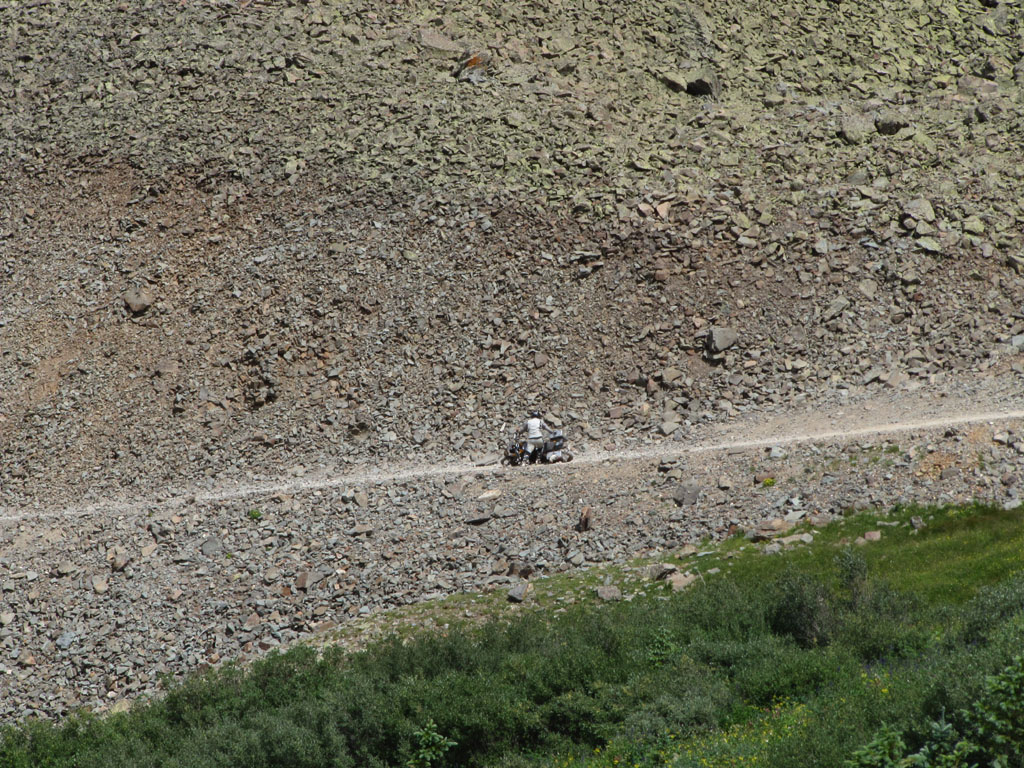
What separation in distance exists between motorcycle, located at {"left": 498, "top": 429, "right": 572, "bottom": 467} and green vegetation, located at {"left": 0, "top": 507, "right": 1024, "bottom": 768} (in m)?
7.19

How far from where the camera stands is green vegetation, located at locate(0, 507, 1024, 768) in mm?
17031

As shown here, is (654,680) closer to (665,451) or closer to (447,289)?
(665,451)

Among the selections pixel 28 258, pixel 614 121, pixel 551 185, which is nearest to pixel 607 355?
pixel 551 185

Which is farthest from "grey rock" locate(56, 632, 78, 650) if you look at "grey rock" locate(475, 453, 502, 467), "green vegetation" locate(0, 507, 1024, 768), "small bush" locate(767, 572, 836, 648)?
"small bush" locate(767, 572, 836, 648)

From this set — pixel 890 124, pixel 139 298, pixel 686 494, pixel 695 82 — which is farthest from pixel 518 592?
pixel 890 124

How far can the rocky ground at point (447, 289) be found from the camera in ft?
84.7

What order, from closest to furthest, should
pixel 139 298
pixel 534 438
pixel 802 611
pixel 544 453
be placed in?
Result: pixel 802 611
pixel 534 438
pixel 544 453
pixel 139 298

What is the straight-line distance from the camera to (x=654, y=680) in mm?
19219

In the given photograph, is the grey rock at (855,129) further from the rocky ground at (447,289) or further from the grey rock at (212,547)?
the grey rock at (212,547)

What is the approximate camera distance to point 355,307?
35375 mm

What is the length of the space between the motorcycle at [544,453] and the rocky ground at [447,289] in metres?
1.38

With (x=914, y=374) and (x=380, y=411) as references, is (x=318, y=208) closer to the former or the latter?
(x=380, y=411)

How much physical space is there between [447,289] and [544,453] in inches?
347

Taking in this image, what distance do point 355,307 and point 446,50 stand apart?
14.1m
